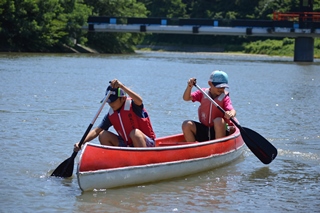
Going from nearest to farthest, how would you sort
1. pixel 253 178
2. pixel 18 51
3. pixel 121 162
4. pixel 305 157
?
1. pixel 121 162
2. pixel 253 178
3. pixel 305 157
4. pixel 18 51

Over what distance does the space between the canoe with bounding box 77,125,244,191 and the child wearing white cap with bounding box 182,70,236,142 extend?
11.7 inches

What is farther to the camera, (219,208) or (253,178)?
(253,178)

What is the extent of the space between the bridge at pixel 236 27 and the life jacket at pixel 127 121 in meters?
52.6

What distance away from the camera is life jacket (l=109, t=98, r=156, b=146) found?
10.4m

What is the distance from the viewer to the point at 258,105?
22.4 metres

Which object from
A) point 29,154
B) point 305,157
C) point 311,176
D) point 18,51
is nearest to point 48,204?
point 29,154

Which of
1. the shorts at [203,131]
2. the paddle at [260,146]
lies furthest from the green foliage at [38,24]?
the shorts at [203,131]

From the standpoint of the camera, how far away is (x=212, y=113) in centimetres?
1212

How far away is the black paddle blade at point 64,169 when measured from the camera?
1058 cm

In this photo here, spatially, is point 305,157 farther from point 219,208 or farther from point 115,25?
point 115,25

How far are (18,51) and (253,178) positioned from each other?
47306mm

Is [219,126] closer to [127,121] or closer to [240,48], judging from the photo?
[127,121]

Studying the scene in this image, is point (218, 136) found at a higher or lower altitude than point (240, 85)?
higher

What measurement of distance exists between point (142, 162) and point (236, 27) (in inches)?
2233
